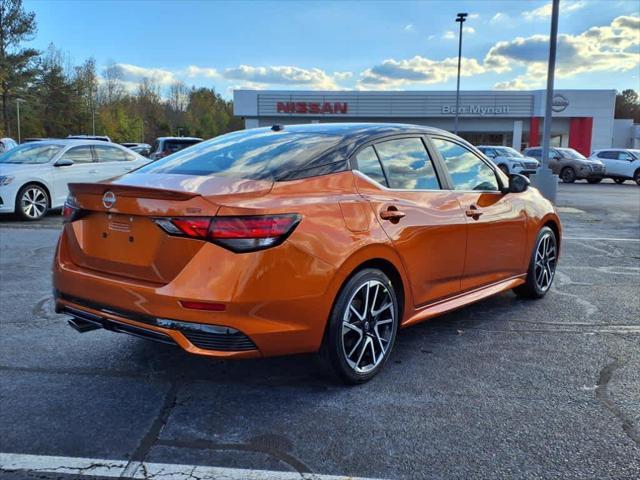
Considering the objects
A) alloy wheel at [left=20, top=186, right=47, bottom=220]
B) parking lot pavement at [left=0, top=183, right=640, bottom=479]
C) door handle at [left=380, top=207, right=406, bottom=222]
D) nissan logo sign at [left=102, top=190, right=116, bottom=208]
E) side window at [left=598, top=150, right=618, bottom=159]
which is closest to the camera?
parking lot pavement at [left=0, top=183, right=640, bottom=479]

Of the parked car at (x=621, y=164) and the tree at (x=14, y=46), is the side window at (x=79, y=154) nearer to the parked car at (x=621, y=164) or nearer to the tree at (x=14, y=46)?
the parked car at (x=621, y=164)

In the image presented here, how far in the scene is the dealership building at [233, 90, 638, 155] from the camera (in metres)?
45.7

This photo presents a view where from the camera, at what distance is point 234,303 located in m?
2.91

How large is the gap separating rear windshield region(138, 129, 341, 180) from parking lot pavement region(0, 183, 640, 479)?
4.42 feet

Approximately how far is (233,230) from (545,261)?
12.8 ft

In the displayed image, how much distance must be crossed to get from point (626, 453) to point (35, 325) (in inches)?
171

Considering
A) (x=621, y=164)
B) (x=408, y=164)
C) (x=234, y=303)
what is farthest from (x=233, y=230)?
(x=621, y=164)

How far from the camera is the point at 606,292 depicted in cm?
602

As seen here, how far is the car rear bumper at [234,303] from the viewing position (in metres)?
2.92

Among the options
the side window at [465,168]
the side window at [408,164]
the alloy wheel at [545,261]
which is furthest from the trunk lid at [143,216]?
the alloy wheel at [545,261]

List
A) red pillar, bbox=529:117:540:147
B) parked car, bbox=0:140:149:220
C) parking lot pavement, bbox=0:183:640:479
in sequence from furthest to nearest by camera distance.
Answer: red pillar, bbox=529:117:540:147
parked car, bbox=0:140:149:220
parking lot pavement, bbox=0:183:640:479

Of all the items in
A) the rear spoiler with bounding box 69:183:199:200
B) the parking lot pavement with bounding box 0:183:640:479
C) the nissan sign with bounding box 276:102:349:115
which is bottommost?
Answer: the parking lot pavement with bounding box 0:183:640:479

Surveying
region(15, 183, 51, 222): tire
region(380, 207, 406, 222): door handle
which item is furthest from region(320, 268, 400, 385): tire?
region(15, 183, 51, 222): tire

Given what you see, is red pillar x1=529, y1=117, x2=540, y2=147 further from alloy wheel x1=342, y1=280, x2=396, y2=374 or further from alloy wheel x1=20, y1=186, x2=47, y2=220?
alloy wheel x1=342, y1=280, x2=396, y2=374
